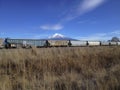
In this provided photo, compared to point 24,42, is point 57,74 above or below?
below

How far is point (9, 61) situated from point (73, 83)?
374 cm

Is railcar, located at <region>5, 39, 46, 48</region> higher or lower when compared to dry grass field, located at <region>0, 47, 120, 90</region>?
higher

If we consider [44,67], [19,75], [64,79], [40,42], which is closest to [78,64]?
[44,67]

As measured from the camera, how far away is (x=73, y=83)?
18.1 feet

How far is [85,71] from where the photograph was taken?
7.02 m

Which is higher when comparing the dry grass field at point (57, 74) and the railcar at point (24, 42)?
the railcar at point (24, 42)

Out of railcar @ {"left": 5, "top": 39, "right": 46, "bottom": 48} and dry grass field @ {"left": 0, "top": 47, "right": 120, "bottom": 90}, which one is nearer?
dry grass field @ {"left": 0, "top": 47, "right": 120, "bottom": 90}

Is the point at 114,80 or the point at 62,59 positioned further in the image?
the point at 62,59

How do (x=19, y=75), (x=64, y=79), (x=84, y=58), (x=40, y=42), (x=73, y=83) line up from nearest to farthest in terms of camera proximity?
1. (x=73, y=83)
2. (x=64, y=79)
3. (x=19, y=75)
4. (x=84, y=58)
5. (x=40, y=42)

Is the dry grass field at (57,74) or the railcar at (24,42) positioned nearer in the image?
the dry grass field at (57,74)

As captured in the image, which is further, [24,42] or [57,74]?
→ [24,42]

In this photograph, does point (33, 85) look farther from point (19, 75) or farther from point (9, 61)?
point (9, 61)

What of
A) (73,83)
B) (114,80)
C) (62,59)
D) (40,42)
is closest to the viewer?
(114,80)

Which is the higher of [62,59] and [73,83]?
[62,59]
